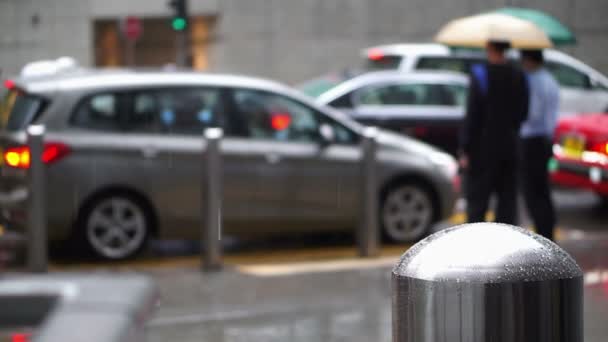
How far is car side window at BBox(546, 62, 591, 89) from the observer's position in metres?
18.3

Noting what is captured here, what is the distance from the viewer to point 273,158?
10562 millimetres

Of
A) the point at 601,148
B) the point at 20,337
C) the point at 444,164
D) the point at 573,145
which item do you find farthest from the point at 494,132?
the point at 20,337

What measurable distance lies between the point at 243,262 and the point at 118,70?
1839mm

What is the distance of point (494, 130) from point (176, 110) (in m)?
2.58

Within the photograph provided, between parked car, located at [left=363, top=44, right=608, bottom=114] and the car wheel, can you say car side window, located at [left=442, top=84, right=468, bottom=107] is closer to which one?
parked car, located at [left=363, top=44, right=608, bottom=114]

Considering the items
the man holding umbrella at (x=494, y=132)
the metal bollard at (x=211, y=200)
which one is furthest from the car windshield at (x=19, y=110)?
the man holding umbrella at (x=494, y=132)

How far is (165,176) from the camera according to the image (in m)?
10.2

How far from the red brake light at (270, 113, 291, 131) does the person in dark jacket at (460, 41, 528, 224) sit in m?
1.82

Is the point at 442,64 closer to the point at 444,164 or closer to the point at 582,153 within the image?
→ the point at 582,153

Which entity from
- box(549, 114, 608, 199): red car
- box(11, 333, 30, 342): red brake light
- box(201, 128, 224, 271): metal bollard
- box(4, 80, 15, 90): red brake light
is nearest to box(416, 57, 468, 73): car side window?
box(549, 114, 608, 199): red car

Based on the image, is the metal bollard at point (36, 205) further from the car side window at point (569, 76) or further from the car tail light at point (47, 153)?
the car side window at point (569, 76)

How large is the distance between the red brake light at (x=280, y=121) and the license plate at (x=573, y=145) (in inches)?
132

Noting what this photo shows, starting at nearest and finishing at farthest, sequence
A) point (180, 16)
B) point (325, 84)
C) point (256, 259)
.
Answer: point (256, 259)
point (325, 84)
point (180, 16)

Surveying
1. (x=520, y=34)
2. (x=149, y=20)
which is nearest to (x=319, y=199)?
(x=520, y=34)
